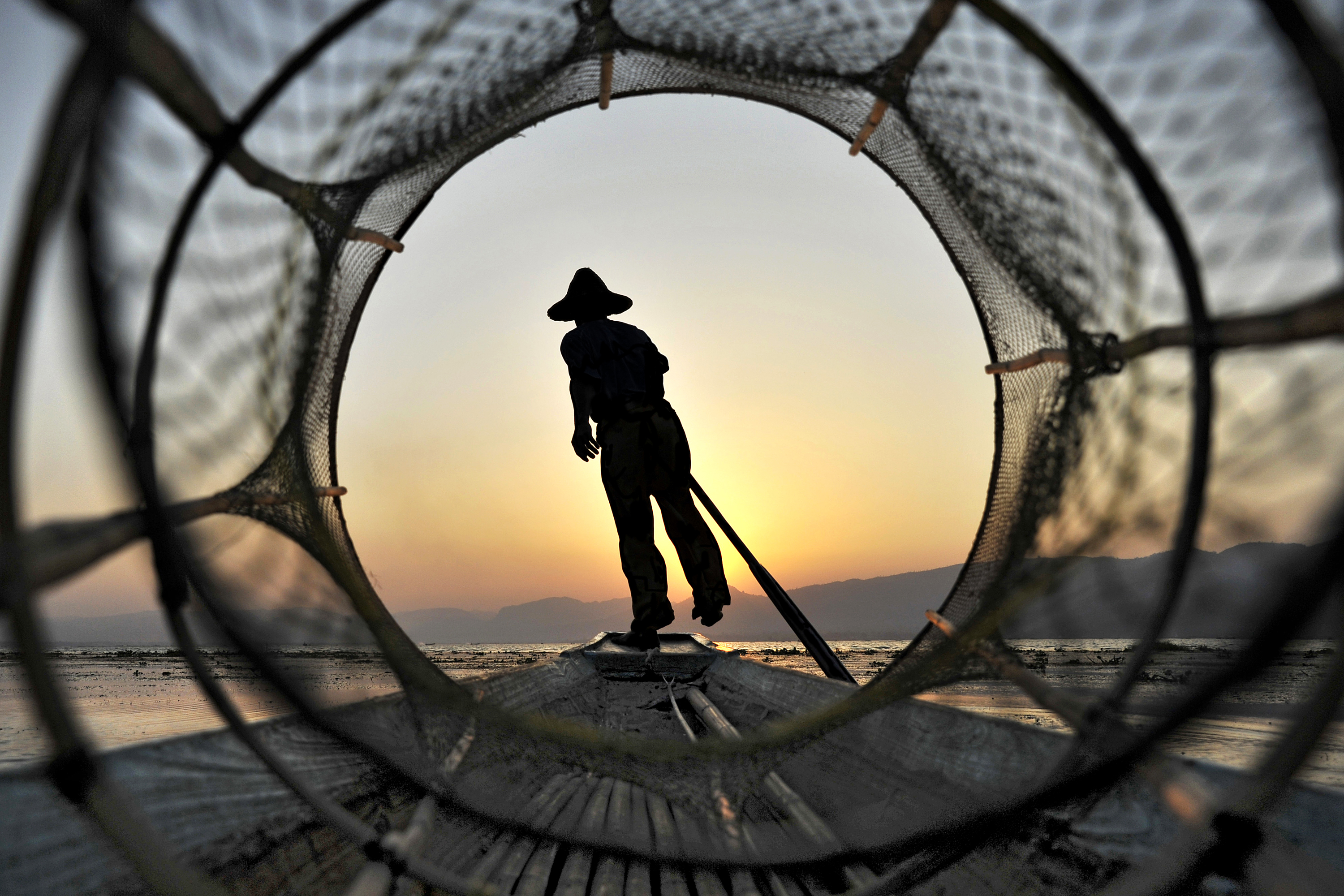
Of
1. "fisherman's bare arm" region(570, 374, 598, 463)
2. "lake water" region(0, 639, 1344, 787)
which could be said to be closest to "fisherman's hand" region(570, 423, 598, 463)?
"fisherman's bare arm" region(570, 374, 598, 463)

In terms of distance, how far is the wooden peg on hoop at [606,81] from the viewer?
7.86ft

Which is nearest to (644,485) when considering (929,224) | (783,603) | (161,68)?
(783,603)

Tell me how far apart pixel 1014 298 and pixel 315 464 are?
8.13 ft

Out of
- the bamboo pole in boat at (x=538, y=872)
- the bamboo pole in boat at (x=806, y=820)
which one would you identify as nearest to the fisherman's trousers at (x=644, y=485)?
the bamboo pole in boat at (x=806, y=820)

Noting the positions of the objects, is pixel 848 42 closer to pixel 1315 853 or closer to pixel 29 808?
pixel 1315 853

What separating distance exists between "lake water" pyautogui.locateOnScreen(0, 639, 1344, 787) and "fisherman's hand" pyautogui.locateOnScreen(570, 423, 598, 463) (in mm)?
1429

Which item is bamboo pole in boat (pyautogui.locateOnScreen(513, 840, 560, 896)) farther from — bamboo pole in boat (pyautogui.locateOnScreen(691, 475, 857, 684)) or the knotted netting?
bamboo pole in boat (pyautogui.locateOnScreen(691, 475, 857, 684))

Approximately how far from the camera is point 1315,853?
1009mm

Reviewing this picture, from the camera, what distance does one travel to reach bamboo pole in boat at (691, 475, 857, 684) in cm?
386

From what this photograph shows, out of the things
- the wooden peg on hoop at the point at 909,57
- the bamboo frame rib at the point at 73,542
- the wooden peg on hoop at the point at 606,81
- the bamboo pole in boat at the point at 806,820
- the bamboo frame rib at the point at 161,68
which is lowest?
the bamboo pole in boat at the point at 806,820

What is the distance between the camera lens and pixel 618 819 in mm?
1916

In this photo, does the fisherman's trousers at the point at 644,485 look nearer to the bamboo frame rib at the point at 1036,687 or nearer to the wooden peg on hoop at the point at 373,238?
the wooden peg on hoop at the point at 373,238

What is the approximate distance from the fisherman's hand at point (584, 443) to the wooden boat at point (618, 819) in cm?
183

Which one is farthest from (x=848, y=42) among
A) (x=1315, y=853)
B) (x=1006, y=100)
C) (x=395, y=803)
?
(x=395, y=803)
